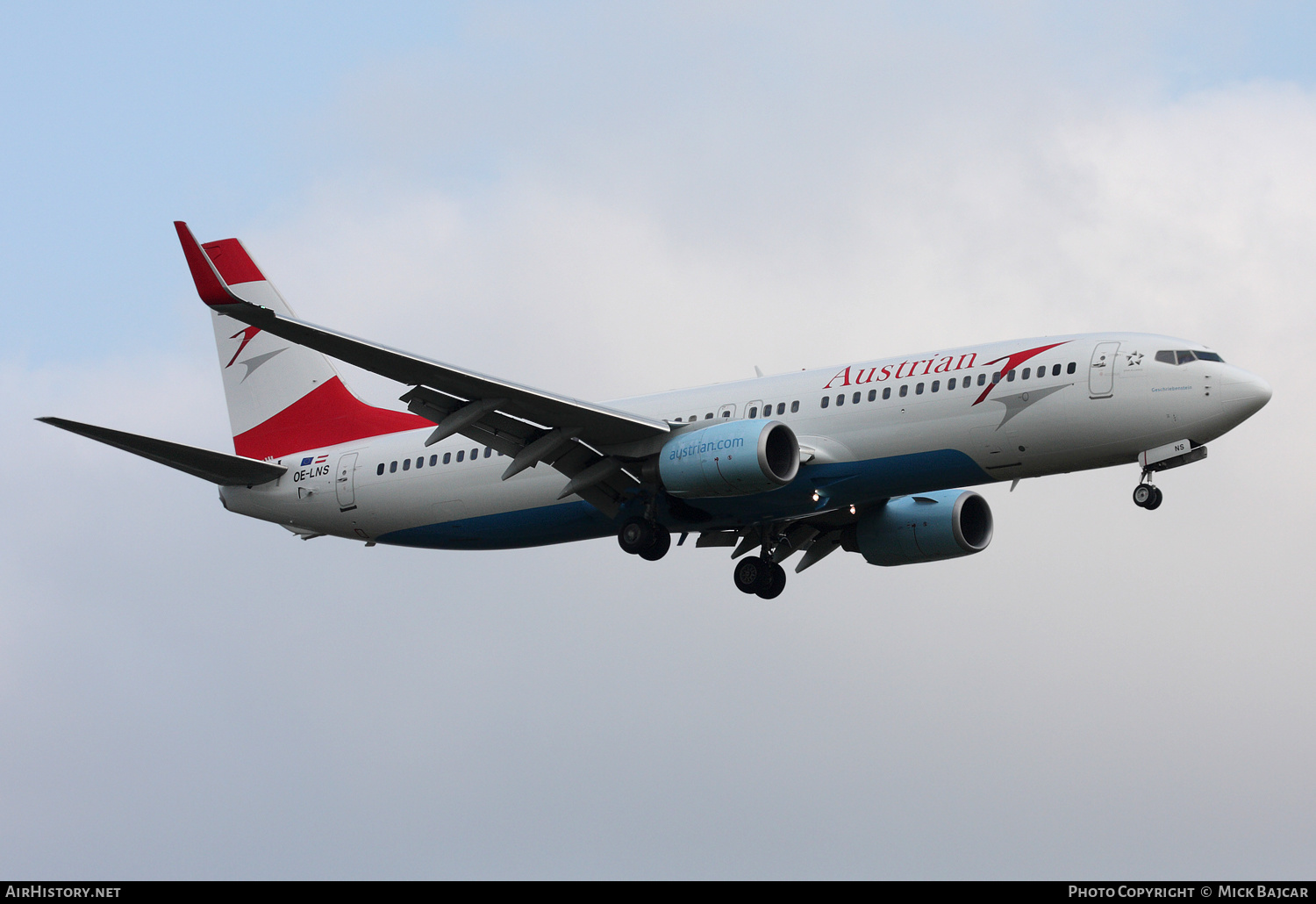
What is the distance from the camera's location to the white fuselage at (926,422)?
3150 centimetres

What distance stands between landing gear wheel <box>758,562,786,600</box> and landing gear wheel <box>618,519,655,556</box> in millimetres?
4131

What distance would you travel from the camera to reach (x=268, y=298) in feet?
146

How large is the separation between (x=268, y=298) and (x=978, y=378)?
21266mm

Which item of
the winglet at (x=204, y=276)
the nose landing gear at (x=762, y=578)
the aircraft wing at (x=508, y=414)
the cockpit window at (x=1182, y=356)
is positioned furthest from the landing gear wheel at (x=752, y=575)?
the winglet at (x=204, y=276)

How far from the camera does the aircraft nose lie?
31031 mm

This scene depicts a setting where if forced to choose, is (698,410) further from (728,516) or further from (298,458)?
(298,458)

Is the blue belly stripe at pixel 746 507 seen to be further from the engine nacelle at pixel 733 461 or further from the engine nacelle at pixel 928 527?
the engine nacelle at pixel 928 527

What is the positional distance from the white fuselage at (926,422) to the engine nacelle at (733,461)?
893mm

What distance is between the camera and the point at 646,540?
35.8 metres

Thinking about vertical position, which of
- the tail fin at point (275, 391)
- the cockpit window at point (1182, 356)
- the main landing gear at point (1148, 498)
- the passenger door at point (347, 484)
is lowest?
the main landing gear at point (1148, 498)

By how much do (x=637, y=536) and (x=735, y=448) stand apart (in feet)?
14.1

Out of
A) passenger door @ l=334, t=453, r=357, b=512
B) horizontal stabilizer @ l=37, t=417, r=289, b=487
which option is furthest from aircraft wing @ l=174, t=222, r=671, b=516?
passenger door @ l=334, t=453, r=357, b=512

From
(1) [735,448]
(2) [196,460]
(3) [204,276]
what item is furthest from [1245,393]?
(2) [196,460]

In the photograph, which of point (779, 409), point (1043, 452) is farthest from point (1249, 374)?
point (779, 409)
